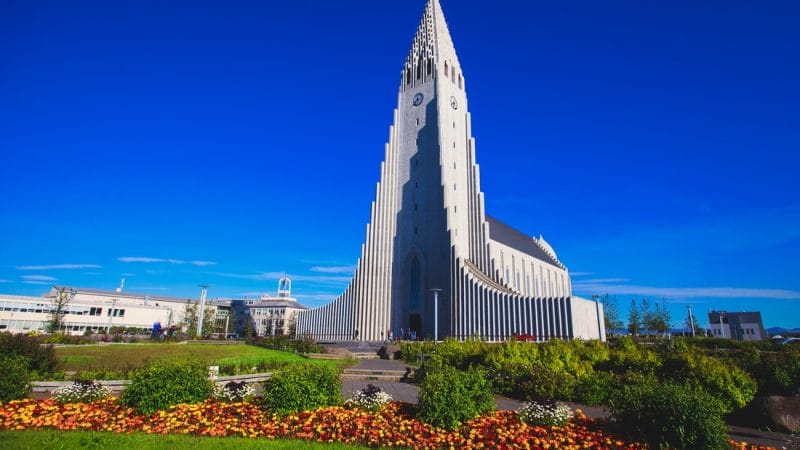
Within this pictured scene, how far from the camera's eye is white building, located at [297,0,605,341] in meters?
40.1

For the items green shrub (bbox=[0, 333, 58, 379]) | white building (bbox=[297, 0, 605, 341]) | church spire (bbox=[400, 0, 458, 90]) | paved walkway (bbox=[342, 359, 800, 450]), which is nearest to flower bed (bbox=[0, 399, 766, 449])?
paved walkway (bbox=[342, 359, 800, 450])

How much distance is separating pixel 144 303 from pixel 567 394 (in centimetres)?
9924

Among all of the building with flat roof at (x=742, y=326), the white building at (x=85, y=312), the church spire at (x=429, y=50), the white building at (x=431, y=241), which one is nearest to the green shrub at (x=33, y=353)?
the white building at (x=431, y=241)

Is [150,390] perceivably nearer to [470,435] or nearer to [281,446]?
[281,446]

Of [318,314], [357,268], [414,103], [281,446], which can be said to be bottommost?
[281,446]

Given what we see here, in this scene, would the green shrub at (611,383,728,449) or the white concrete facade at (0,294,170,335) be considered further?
the white concrete facade at (0,294,170,335)

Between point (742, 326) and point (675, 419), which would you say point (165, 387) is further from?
point (742, 326)

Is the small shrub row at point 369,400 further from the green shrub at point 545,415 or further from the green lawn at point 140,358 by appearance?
the green lawn at point 140,358

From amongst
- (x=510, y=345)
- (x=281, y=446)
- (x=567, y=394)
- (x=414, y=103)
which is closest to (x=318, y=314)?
(x=414, y=103)

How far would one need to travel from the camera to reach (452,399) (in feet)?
27.5

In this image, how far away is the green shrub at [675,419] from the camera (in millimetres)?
7070

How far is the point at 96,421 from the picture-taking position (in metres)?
8.43

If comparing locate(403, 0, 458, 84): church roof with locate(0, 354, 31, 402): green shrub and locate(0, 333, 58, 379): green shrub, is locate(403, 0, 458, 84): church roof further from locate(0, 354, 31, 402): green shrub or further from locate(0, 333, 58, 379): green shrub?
locate(0, 354, 31, 402): green shrub

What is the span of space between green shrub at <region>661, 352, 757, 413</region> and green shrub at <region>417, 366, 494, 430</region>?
4686mm
